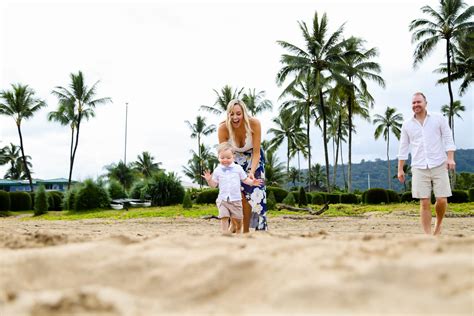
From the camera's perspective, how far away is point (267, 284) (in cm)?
206

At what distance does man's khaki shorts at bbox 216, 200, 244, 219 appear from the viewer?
17.3 feet

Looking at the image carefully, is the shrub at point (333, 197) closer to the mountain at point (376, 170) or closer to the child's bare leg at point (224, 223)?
the child's bare leg at point (224, 223)

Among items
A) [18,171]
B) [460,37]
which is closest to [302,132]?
[460,37]

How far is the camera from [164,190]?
23.7 meters

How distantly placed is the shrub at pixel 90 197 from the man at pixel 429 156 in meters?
20.0

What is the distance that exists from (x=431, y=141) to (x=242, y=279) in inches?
152

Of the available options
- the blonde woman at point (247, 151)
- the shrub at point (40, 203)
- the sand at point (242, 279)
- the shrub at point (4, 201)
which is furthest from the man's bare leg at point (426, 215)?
the shrub at point (4, 201)

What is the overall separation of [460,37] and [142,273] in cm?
3092

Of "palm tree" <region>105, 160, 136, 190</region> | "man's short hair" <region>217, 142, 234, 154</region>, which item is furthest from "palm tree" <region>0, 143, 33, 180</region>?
"man's short hair" <region>217, 142, 234, 154</region>

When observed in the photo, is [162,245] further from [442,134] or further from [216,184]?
[442,134]

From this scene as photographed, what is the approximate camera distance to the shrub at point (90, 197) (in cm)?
2284

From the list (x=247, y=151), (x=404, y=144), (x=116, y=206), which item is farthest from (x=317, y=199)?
(x=247, y=151)

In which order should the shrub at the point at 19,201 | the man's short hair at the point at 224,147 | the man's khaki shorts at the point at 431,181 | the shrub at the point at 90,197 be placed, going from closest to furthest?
the man's khaki shorts at the point at 431,181, the man's short hair at the point at 224,147, the shrub at the point at 90,197, the shrub at the point at 19,201

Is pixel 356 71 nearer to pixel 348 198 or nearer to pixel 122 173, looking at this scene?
pixel 348 198
